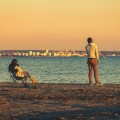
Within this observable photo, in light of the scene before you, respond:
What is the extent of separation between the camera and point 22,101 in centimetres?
1859

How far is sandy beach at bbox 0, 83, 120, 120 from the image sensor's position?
14695mm

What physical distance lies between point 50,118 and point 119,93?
7565 millimetres

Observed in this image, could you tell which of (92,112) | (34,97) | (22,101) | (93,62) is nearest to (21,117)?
(92,112)

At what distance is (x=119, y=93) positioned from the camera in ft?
70.3

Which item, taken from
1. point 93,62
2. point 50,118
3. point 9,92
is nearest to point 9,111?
point 50,118

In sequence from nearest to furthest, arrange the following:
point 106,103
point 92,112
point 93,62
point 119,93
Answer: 1. point 92,112
2. point 106,103
3. point 119,93
4. point 93,62

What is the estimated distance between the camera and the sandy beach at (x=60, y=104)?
14695mm

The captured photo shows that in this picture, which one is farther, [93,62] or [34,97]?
[93,62]

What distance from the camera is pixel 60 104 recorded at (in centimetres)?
1762

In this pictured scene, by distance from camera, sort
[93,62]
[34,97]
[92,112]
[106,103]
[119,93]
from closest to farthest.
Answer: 1. [92,112]
2. [106,103]
3. [34,97]
4. [119,93]
5. [93,62]

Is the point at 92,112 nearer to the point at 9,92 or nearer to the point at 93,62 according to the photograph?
the point at 9,92

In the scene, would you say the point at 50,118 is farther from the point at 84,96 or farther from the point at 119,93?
the point at 119,93

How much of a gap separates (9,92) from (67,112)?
22.8 feet

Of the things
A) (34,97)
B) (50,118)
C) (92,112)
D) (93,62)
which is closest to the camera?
(50,118)
